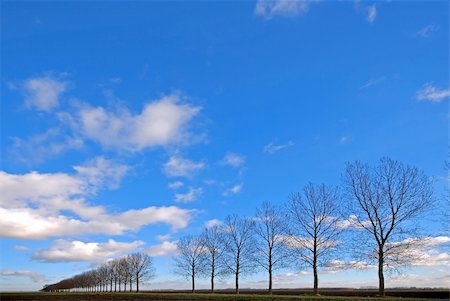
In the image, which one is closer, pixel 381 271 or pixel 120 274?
pixel 381 271

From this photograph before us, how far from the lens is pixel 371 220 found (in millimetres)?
42531

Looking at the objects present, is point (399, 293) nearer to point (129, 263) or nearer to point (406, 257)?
point (406, 257)

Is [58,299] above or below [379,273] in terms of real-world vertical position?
below

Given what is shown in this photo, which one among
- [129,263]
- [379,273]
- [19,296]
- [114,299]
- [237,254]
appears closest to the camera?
[379,273]

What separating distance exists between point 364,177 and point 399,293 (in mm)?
13235

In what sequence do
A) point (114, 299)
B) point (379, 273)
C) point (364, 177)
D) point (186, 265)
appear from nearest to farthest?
point (379, 273) < point (364, 177) < point (114, 299) < point (186, 265)

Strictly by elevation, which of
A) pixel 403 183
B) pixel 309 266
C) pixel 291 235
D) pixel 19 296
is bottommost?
pixel 19 296

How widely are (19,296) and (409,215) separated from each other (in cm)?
4816

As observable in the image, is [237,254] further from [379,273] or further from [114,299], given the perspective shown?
[379,273]

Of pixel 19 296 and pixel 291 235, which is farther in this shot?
pixel 19 296

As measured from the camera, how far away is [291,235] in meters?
53.0

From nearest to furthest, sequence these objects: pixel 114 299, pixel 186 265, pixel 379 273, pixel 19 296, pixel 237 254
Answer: pixel 379 273
pixel 114 299
pixel 19 296
pixel 237 254
pixel 186 265

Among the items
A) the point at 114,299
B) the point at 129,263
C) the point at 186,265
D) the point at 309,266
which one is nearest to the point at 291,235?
the point at 309,266

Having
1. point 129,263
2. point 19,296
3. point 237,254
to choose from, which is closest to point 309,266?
point 237,254
